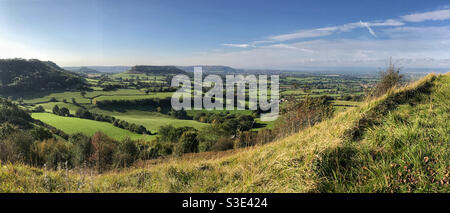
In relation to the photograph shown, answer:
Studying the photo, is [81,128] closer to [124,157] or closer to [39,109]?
[39,109]

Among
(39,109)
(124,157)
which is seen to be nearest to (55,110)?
(39,109)

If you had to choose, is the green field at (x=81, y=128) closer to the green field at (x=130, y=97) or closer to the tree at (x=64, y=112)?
the tree at (x=64, y=112)

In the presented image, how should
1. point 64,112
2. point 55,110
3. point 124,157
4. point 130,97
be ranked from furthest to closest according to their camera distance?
point 130,97 < point 55,110 < point 64,112 < point 124,157

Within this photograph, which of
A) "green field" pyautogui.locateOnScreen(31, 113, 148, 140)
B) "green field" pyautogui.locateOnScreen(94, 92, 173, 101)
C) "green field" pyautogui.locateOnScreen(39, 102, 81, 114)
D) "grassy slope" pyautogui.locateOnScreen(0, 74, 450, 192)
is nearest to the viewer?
"grassy slope" pyautogui.locateOnScreen(0, 74, 450, 192)

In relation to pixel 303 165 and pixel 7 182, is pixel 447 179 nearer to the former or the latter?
pixel 303 165

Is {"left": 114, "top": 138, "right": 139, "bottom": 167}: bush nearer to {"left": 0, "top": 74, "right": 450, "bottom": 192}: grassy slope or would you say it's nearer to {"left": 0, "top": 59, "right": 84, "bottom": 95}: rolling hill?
{"left": 0, "top": 74, "right": 450, "bottom": 192}: grassy slope

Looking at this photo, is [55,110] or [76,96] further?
[76,96]

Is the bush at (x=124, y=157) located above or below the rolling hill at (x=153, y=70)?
below

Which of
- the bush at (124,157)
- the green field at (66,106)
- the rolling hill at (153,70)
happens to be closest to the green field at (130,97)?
the green field at (66,106)

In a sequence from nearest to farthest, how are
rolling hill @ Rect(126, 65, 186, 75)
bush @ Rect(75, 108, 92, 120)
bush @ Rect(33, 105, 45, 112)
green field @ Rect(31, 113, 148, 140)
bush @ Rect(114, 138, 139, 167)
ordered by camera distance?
1. bush @ Rect(114, 138, 139, 167)
2. green field @ Rect(31, 113, 148, 140)
3. bush @ Rect(75, 108, 92, 120)
4. bush @ Rect(33, 105, 45, 112)
5. rolling hill @ Rect(126, 65, 186, 75)

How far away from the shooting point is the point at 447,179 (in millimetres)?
2096

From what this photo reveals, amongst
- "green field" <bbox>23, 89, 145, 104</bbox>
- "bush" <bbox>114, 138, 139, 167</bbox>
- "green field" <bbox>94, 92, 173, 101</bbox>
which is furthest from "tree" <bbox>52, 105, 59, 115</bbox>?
"bush" <bbox>114, 138, 139, 167</bbox>

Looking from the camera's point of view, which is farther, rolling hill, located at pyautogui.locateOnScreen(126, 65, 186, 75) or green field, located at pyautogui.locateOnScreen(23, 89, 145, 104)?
rolling hill, located at pyautogui.locateOnScreen(126, 65, 186, 75)

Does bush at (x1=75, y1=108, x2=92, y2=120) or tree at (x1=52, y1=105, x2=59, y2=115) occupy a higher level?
tree at (x1=52, y1=105, x2=59, y2=115)
